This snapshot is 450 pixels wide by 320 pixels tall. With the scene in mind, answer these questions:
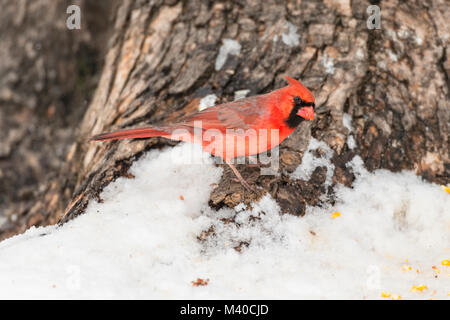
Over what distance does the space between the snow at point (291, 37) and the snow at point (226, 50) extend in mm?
316

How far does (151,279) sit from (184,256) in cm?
23

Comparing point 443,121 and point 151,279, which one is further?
point 443,121

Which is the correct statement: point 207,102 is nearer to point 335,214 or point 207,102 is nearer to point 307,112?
point 307,112

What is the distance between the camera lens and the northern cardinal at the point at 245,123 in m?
2.76

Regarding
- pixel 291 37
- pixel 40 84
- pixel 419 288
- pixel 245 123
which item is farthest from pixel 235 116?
pixel 40 84

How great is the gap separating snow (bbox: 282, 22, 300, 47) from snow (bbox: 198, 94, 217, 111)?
2.08 feet

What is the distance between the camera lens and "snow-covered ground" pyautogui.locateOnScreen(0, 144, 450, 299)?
219cm

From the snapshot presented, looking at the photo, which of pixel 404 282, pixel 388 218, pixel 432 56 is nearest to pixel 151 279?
pixel 404 282

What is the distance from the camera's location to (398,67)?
131 inches

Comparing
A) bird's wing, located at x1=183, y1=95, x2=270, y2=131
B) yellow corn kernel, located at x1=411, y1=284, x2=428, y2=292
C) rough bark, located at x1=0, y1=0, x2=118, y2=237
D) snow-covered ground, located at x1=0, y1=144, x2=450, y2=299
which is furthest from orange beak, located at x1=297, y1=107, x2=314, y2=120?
rough bark, located at x1=0, y1=0, x2=118, y2=237

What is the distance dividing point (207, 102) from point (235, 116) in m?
0.45

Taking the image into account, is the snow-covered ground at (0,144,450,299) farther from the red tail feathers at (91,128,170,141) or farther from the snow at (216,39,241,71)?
the snow at (216,39,241,71)
